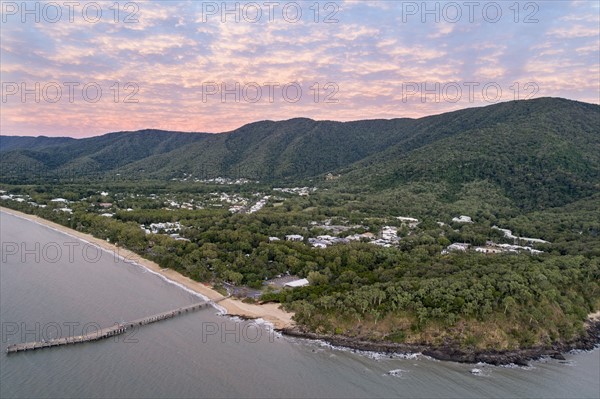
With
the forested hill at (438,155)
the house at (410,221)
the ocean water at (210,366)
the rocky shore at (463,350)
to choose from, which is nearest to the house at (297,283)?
the ocean water at (210,366)

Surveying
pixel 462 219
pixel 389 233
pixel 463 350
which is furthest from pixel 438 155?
pixel 463 350

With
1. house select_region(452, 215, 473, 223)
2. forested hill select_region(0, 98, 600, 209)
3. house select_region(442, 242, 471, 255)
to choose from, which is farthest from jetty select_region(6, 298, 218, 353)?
forested hill select_region(0, 98, 600, 209)

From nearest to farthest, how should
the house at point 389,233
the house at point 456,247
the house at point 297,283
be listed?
1. the house at point 297,283
2. the house at point 456,247
3. the house at point 389,233

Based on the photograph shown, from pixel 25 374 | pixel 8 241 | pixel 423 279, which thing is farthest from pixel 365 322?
pixel 8 241

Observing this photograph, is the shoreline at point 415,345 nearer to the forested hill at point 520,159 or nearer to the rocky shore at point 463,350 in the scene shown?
the rocky shore at point 463,350

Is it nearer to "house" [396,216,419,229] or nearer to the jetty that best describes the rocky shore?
the jetty

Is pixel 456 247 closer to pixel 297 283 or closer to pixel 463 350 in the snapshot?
pixel 297 283
